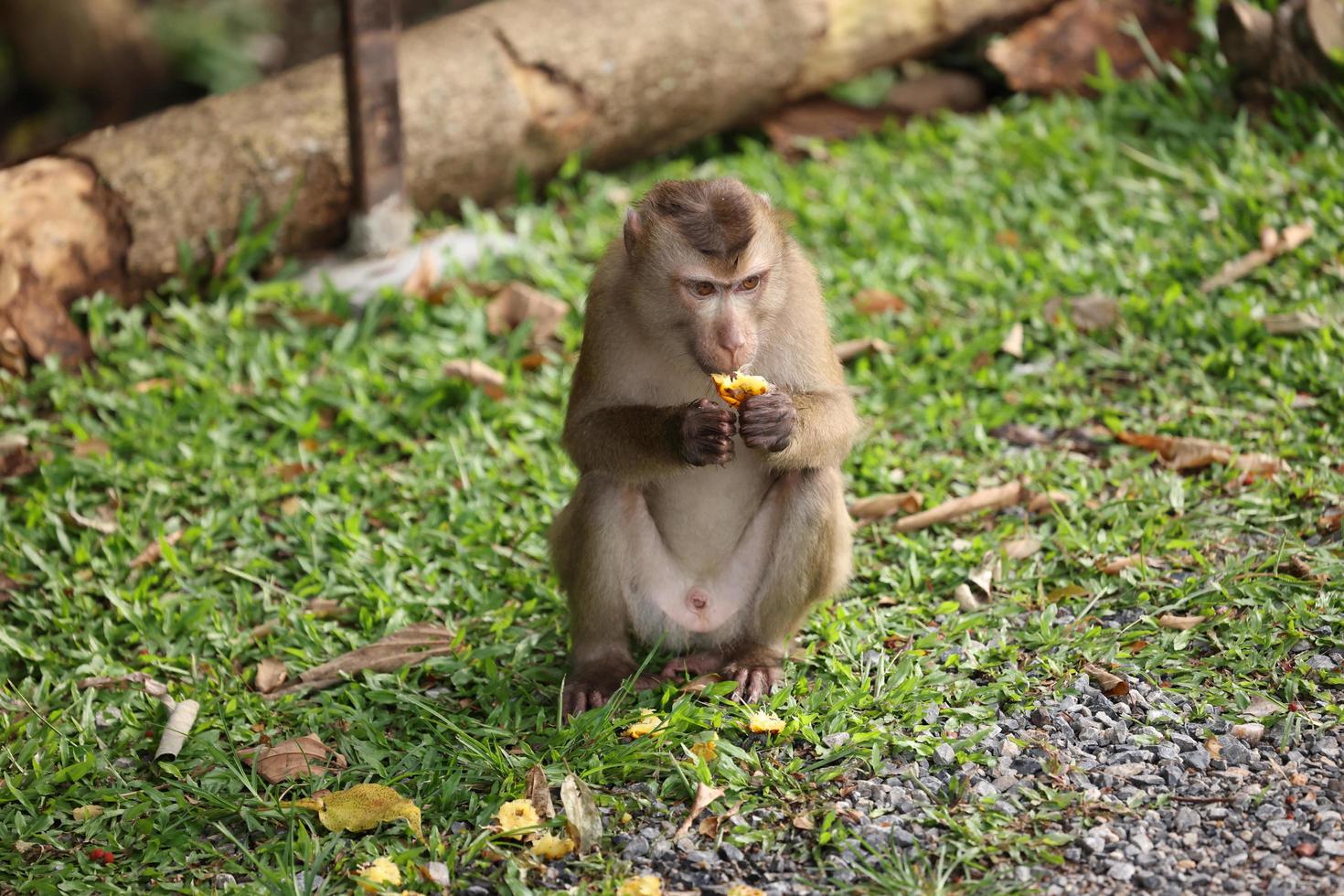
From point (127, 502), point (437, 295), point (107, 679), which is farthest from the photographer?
point (437, 295)

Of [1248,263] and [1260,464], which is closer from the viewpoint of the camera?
[1260,464]

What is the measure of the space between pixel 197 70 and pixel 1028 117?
22.8ft

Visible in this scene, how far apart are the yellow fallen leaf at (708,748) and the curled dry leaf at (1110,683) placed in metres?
1.26

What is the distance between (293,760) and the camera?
15.1 ft

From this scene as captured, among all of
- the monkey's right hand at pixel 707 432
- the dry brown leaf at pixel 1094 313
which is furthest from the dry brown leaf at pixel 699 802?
the dry brown leaf at pixel 1094 313

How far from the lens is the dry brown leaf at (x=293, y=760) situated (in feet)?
14.9

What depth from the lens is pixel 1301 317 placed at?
6484 mm

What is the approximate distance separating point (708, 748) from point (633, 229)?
1669mm

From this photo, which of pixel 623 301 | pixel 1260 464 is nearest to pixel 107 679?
pixel 623 301

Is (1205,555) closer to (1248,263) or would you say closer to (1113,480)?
(1113,480)

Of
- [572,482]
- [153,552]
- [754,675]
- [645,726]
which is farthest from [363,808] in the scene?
[572,482]

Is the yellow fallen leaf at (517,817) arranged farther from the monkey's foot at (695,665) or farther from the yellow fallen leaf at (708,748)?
the monkey's foot at (695,665)

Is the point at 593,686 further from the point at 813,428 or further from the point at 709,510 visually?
the point at 813,428

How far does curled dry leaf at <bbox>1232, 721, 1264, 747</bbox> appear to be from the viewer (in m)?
4.34
